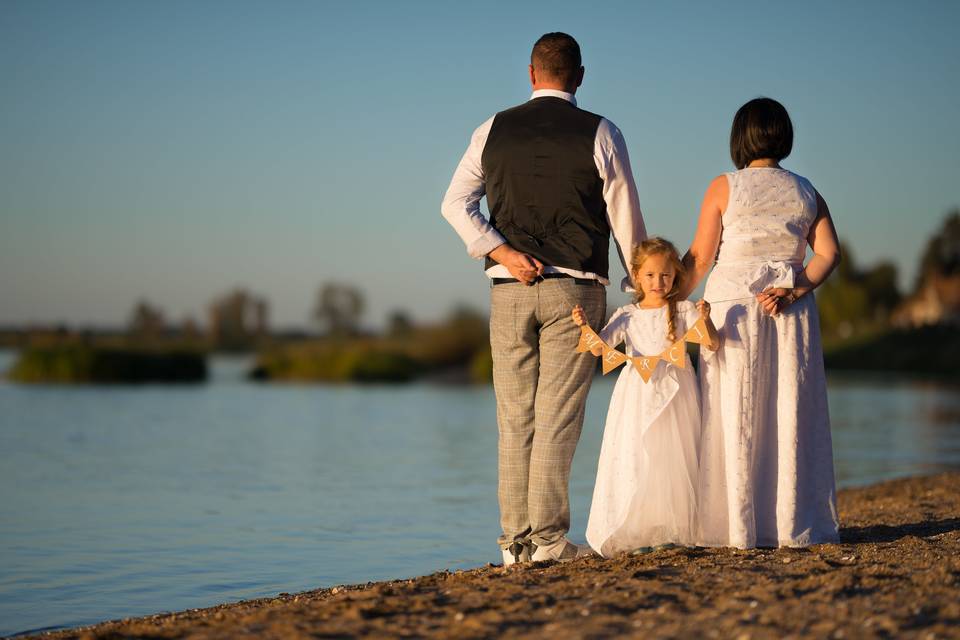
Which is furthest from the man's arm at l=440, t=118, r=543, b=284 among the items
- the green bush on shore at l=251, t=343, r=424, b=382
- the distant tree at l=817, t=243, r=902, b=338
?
the distant tree at l=817, t=243, r=902, b=338

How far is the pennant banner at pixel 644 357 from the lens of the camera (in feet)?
13.9

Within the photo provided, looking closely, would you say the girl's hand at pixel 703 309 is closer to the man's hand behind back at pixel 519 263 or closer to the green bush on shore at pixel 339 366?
the man's hand behind back at pixel 519 263

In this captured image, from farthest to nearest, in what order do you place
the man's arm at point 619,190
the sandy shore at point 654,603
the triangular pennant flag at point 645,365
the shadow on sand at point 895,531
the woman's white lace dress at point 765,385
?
1. the shadow on sand at point 895,531
2. the woman's white lace dress at point 765,385
3. the triangular pennant flag at point 645,365
4. the man's arm at point 619,190
5. the sandy shore at point 654,603

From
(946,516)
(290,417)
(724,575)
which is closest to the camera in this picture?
(724,575)

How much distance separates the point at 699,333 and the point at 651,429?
1.43ft

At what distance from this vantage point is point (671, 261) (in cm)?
428

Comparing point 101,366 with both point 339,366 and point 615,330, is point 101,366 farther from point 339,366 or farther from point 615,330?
point 615,330

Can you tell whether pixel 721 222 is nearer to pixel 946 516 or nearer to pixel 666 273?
pixel 666 273

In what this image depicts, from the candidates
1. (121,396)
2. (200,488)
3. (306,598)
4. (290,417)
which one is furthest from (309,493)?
(121,396)

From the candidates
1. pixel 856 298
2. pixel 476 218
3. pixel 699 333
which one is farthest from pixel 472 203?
pixel 856 298

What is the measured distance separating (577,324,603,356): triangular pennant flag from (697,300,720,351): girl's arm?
1.47 ft

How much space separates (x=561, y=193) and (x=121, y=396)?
2072 cm

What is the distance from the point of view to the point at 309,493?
8.85 metres

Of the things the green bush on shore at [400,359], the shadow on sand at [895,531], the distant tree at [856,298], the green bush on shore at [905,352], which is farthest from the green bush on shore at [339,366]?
the distant tree at [856,298]
